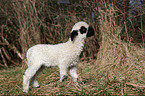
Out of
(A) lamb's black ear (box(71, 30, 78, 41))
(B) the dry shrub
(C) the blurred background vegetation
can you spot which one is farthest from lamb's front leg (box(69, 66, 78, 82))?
(C) the blurred background vegetation

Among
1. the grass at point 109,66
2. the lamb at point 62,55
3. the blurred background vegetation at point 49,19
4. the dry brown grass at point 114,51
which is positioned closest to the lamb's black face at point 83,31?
the lamb at point 62,55

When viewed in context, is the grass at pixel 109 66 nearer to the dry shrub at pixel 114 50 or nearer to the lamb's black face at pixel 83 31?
the dry shrub at pixel 114 50

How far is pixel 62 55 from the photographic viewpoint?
1932 millimetres

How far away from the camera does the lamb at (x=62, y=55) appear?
1.89 metres

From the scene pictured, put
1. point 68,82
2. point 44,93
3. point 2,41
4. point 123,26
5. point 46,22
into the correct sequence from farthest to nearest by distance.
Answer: point 2,41 < point 46,22 < point 123,26 < point 68,82 < point 44,93

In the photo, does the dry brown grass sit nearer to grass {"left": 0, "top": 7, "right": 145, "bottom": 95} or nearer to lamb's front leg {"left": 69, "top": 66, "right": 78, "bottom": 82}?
grass {"left": 0, "top": 7, "right": 145, "bottom": 95}

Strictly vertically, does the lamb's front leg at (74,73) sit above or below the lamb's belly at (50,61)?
below

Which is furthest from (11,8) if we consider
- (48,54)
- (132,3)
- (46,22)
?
(132,3)

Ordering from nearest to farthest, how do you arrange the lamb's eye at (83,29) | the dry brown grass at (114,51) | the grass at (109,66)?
1. the lamb's eye at (83,29)
2. the grass at (109,66)
3. the dry brown grass at (114,51)

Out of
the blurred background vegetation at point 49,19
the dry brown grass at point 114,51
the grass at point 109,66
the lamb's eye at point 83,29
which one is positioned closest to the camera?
the lamb's eye at point 83,29

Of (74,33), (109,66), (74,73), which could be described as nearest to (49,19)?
(109,66)

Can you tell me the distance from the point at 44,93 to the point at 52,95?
0.14 m

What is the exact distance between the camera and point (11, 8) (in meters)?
4.37

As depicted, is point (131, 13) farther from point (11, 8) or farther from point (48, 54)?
point (11, 8)
